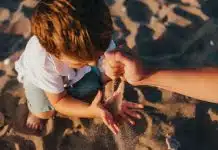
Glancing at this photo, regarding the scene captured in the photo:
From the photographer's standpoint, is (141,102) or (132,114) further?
(141,102)

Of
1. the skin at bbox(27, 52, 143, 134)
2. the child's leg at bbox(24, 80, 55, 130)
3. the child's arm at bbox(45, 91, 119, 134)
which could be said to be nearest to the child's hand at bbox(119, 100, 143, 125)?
the skin at bbox(27, 52, 143, 134)

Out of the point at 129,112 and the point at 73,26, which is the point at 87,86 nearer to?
the point at 129,112

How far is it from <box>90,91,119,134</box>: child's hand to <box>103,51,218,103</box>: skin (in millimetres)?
145

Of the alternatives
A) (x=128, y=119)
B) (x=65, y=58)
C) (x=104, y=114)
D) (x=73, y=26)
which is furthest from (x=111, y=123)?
(x=73, y=26)

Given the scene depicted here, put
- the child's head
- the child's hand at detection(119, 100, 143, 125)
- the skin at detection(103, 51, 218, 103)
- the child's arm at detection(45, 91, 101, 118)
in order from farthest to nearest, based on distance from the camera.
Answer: the child's hand at detection(119, 100, 143, 125) → the child's arm at detection(45, 91, 101, 118) → the skin at detection(103, 51, 218, 103) → the child's head

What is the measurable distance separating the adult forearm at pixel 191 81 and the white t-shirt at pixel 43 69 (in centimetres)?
37

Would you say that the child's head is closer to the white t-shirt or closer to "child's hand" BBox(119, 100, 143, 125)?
the white t-shirt

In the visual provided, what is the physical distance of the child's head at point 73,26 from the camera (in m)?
1.49

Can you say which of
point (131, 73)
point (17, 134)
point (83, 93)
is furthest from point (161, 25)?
point (17, 134)

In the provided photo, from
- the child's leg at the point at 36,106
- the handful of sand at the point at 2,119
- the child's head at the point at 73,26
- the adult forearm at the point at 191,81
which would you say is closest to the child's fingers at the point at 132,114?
the adult forearm at the point at 191,81

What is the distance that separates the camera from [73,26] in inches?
58.7

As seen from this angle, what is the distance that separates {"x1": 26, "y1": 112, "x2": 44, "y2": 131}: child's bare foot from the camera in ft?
6.97

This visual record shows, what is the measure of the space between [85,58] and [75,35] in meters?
0.13

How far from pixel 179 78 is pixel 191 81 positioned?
5cm
